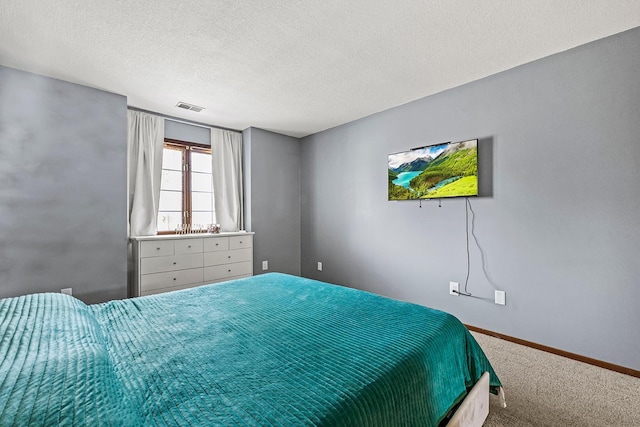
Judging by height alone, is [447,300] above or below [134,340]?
below

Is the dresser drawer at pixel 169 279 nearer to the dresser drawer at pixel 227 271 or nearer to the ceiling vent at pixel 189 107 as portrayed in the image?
the dresser drawer at pixel 227 271

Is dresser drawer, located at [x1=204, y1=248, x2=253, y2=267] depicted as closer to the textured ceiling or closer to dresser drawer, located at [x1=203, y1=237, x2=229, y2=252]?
dresser drawer, located at [x1=203, y1=237, x2=229, y2=252]

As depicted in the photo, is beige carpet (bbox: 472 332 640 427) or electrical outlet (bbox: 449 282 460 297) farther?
electrical outlet (bbox: 449 282 460 297)

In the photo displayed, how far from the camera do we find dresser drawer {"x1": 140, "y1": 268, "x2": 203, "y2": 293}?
306cm

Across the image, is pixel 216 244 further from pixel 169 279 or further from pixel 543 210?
pixel 543 210

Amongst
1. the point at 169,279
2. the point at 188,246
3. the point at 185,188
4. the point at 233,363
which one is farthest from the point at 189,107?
the point at 233,363

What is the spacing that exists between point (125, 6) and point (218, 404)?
7.61 feet

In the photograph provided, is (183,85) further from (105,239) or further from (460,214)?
(460,214)

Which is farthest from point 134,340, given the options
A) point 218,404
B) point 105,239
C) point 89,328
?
point 105,239

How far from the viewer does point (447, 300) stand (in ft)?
9.80

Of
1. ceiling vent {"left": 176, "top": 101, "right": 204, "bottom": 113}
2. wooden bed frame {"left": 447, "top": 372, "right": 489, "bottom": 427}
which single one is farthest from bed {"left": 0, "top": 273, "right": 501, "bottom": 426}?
ceiling vent {"left": 176, "top": 101, "right": 204, "bottom": 113}

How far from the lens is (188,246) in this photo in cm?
337

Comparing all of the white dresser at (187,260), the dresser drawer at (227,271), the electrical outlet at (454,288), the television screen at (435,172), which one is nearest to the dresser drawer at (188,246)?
the white dresser at (187,260)

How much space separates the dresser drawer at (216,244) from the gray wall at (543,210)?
2.08m
